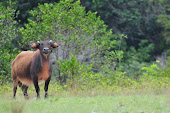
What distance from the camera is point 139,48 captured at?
132 feet

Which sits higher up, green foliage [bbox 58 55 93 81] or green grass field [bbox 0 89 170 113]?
green grass field [bbox 0 89 170 113]

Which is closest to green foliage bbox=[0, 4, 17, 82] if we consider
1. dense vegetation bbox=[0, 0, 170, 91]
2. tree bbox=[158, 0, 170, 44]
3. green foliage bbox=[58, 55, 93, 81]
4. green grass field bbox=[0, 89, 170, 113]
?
dense vegetation bbox=[0, 0, 170, 91]

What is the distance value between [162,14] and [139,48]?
397 cm

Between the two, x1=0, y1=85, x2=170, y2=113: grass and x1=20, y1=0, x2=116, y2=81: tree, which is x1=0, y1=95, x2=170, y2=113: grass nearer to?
x1=0, y1=85, x2=170, y2=113: grass

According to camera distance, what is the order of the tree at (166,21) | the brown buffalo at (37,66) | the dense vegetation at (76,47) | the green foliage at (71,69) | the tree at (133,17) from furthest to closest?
the tree at (166,21), the tree at (133,17), the dense vegetation at (76,47), the green foliage at (71,69), the brown buffalo at (37,66)

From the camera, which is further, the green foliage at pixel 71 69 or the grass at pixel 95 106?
the green foliage at pixel 71 69

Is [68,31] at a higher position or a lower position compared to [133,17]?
higher

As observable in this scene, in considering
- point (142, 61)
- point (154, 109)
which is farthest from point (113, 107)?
point (142, 61)

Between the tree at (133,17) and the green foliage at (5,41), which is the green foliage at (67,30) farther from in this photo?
the tree at (133,17)

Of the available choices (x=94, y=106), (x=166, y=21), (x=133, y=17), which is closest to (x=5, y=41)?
(x=94, y=106)

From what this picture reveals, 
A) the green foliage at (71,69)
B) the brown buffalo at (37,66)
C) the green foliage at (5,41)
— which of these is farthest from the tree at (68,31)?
the brown buffalo at (37,66)

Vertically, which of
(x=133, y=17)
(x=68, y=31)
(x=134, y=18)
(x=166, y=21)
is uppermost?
(x=68, y=31)

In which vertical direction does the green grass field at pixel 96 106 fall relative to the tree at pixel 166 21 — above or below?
above

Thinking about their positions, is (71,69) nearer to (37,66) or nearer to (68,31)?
(68,31)
